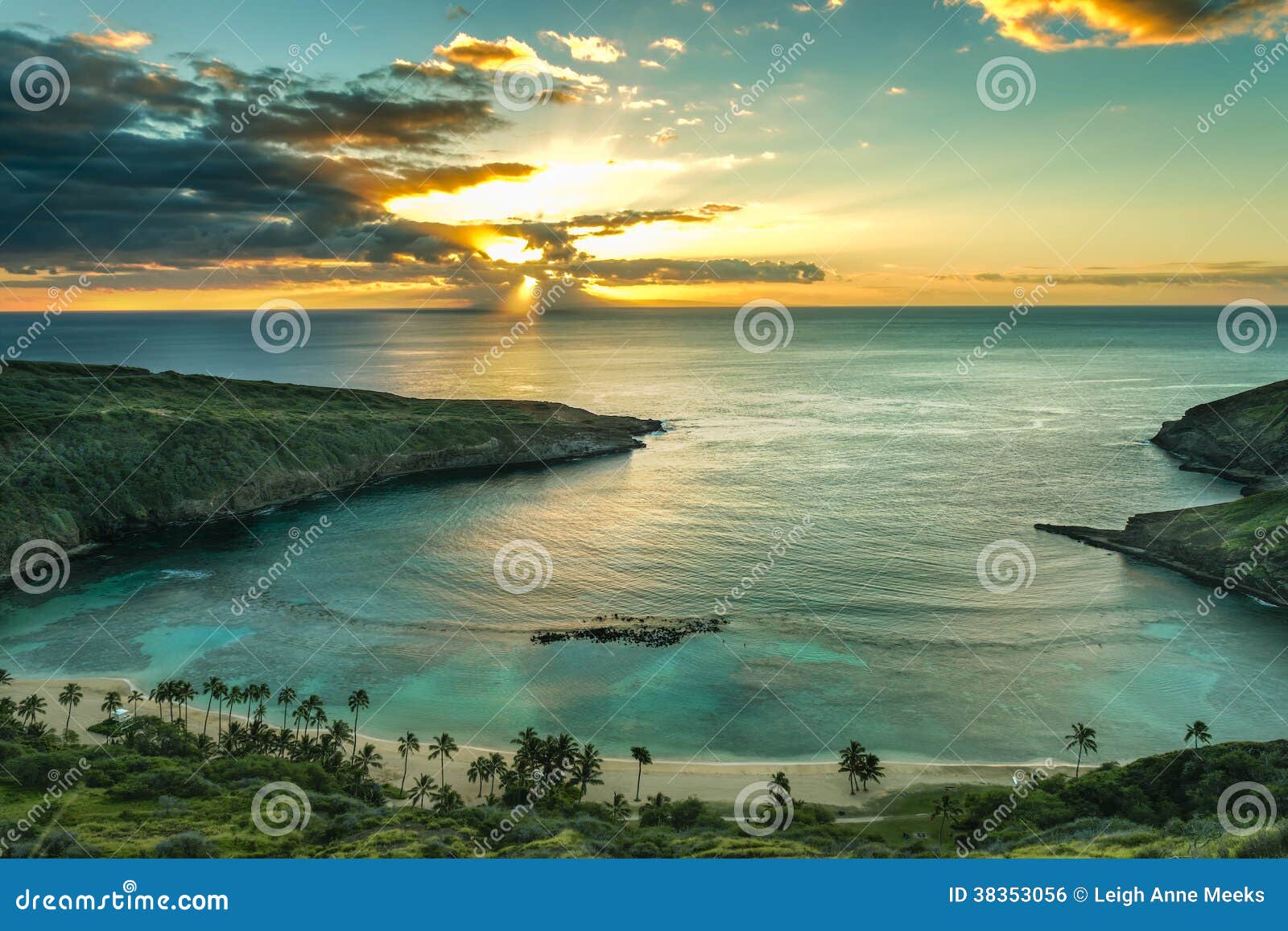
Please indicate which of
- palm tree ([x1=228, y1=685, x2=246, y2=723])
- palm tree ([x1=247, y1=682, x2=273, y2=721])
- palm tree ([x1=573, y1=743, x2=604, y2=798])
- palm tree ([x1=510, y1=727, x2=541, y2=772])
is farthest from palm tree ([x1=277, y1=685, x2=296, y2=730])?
palm tree ([x1=573, y1=743, x2=604, y2=798])

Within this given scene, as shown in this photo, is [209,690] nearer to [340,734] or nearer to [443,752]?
[340,734]

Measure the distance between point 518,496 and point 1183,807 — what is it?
76332 millimetres

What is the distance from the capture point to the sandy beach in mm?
38625

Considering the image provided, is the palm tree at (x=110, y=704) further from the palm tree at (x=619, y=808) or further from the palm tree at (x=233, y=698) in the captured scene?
the palm tree at (x=619, y=808)

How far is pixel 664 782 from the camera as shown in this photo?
39.9 metres

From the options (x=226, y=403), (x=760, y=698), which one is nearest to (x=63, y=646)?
(x=760, y=698)

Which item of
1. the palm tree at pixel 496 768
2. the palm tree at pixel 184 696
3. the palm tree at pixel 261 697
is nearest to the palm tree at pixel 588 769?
the palm tree at pixel 496 768

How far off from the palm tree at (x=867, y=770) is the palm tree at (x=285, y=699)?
32.9 meters

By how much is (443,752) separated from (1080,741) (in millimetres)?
34573

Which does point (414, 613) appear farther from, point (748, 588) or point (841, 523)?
point (841, 523)

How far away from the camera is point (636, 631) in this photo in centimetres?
5706

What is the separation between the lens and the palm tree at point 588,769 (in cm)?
3725

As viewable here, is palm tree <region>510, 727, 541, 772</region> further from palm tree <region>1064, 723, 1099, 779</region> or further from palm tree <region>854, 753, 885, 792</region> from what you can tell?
palm tree <region>1064, 723, 1099, 779</region>

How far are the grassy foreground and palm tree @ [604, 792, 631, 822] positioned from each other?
10 cm
